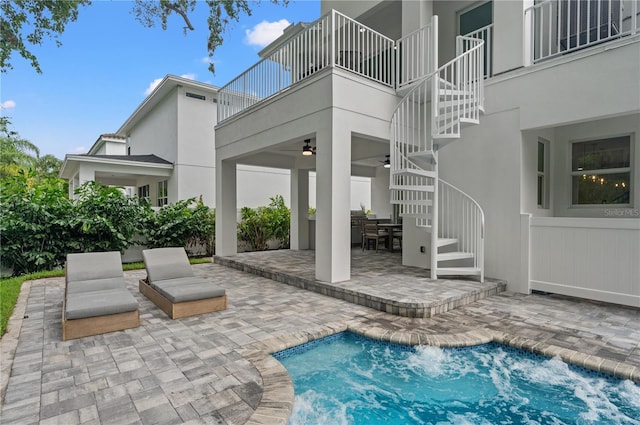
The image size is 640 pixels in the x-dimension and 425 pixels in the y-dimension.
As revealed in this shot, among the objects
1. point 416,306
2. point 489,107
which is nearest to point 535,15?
point 489,107

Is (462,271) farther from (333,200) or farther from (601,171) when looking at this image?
(601,171)

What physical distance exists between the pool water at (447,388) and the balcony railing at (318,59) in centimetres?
454

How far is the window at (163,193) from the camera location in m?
14.3

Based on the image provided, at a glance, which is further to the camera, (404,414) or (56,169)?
(56,169)

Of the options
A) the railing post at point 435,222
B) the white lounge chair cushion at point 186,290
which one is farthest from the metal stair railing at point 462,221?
the white lounge chair cushion at point 186,290

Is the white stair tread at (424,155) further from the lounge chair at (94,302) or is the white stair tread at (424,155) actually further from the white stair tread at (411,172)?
the lounge chair at (94,302)

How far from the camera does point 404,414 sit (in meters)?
2.63

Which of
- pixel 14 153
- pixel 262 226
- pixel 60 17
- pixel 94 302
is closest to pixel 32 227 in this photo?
pixel 60 17

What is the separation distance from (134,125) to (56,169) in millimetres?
18636

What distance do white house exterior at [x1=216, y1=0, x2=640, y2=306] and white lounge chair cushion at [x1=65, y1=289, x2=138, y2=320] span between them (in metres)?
3.04

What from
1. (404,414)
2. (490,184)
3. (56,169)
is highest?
(56,169)

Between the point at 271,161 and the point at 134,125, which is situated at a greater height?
the point at 134,125

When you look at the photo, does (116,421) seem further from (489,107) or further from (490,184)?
(489,107)

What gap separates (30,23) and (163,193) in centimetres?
790
